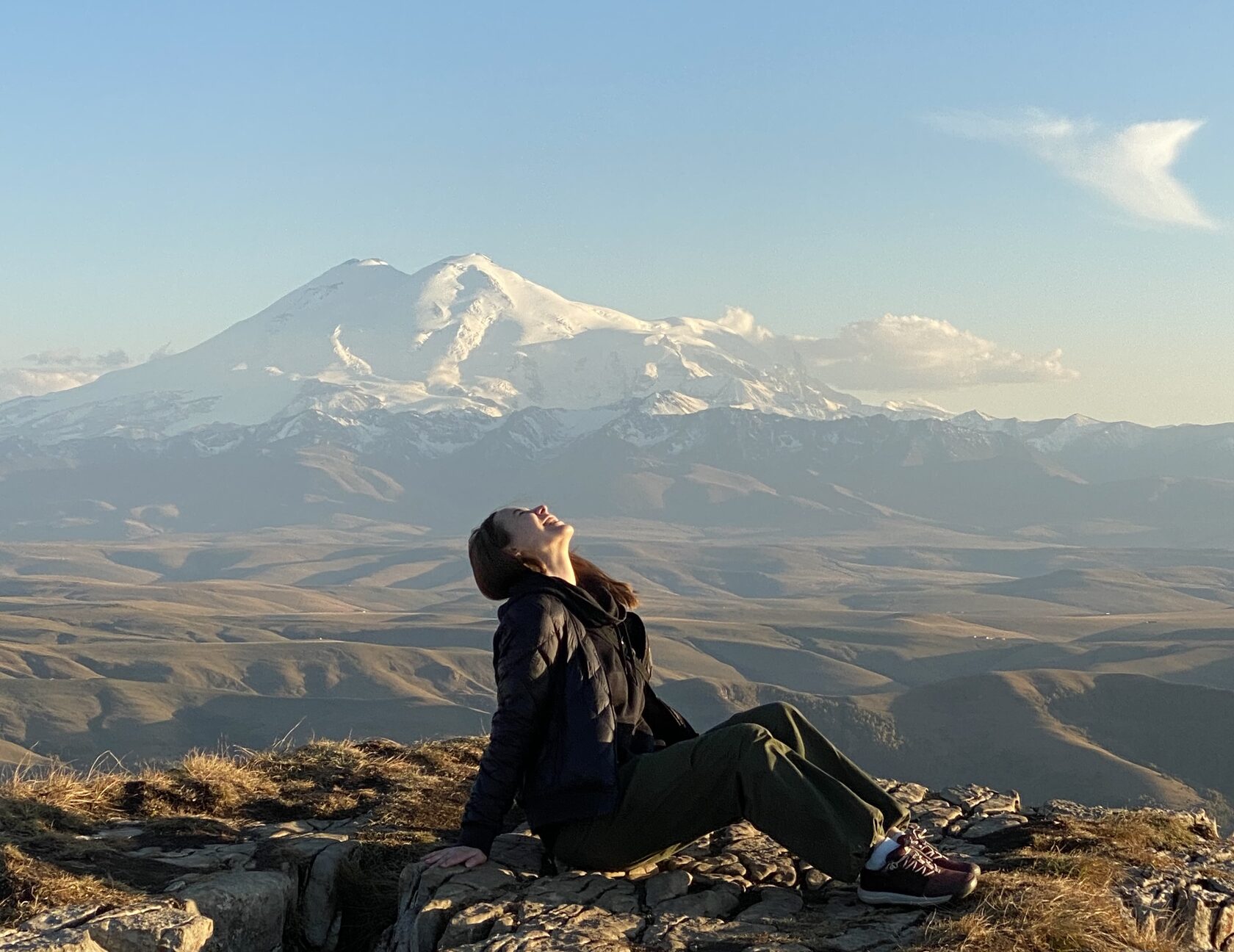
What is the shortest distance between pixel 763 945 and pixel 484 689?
515 ft

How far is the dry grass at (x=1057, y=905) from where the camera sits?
240 inches

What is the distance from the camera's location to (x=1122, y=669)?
149 m

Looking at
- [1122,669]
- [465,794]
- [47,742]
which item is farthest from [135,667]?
[465,794]

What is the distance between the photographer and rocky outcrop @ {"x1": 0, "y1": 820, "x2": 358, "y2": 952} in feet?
20.9

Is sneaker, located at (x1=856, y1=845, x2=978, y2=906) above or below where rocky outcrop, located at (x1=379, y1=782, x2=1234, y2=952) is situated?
above

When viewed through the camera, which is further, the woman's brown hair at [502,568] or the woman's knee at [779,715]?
the woman's knee at [779,715]

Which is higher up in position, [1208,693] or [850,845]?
[850,845]

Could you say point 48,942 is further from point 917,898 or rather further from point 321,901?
point 917,898

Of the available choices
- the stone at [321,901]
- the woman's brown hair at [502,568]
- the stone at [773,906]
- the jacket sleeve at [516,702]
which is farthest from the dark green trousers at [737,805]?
the stone at [321,901]

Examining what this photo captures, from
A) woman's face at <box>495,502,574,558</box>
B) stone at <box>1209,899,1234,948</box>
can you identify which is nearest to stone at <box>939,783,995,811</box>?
stone at <box>1209,899,1234,948</box>

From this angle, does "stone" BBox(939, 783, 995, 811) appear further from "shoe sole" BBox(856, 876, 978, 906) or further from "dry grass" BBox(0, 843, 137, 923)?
"dry grass" BBox(0, 843, 137, 923)

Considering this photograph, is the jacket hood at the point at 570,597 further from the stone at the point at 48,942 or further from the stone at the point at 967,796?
the stone at the point at 967,796

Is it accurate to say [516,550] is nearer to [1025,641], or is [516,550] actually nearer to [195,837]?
[195,837]

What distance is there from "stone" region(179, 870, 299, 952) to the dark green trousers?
1.64 m
